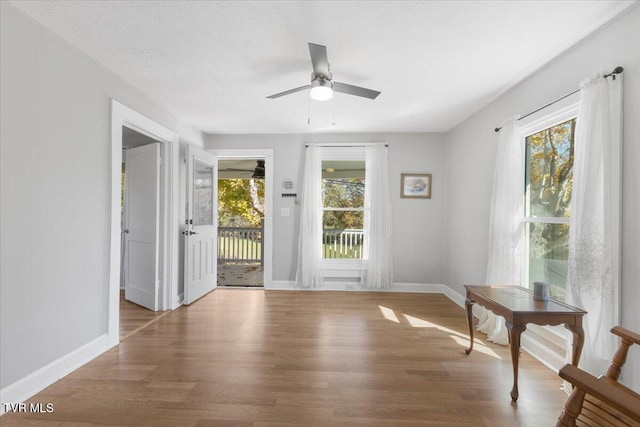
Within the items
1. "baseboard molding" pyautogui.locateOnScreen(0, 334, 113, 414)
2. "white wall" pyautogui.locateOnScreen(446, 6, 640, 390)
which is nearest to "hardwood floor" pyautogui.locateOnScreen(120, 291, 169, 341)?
"baseboard molding" pyautogui.locateOnScreen(0, 334, 113, 414)

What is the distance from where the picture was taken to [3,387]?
170 centimetres

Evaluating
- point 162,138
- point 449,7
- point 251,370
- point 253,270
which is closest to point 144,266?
point 162,138

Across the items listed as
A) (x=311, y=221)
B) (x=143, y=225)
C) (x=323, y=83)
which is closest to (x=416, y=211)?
(x=311, y=221)

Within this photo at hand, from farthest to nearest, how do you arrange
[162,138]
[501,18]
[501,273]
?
1. [162,138]
2. [501,273]
3. [501,18]

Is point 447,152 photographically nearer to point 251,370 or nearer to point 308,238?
point 308,238

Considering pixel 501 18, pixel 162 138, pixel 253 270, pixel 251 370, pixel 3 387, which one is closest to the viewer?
pixel 3 387

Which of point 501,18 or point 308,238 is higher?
point 501,18

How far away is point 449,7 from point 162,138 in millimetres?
3099

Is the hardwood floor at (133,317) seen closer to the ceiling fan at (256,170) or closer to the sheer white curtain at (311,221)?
the sheer white curtain at (311,221)

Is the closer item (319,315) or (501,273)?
(501,273)

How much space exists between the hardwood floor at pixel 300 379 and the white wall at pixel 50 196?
0.41 metres

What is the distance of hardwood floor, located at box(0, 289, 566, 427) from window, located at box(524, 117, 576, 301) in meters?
0.77

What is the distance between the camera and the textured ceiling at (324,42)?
Result: 1.75 metres

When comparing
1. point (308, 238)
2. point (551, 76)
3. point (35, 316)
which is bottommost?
point (35, 316)
